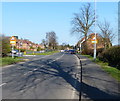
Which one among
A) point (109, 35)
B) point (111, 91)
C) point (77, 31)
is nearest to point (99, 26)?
point (109, 35)

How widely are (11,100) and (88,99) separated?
2649 mm

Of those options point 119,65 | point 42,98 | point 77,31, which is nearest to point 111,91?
point 42,98

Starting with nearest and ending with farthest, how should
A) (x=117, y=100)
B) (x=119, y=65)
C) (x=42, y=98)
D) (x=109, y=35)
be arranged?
1. (x=117, y=100)
2. (x=42, y=98)
3. (x=119, y=65)
4. (x=109, y=35)

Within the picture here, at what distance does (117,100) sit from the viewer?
622 cm

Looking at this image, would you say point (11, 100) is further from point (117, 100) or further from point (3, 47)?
point (3, 47)

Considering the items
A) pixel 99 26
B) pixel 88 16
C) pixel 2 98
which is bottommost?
pixel 2 98

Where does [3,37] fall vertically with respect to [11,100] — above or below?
above

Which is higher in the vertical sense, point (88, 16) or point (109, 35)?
point (88, 16)

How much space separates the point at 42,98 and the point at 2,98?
4.80 feet

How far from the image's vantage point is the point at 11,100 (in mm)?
6410

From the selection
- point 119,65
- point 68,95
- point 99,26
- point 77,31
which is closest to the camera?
point 68,95

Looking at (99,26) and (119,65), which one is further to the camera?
(99,26)

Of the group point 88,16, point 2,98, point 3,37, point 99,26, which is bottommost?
point 2,98

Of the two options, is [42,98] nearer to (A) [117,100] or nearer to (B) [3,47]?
(A) [117,100]
